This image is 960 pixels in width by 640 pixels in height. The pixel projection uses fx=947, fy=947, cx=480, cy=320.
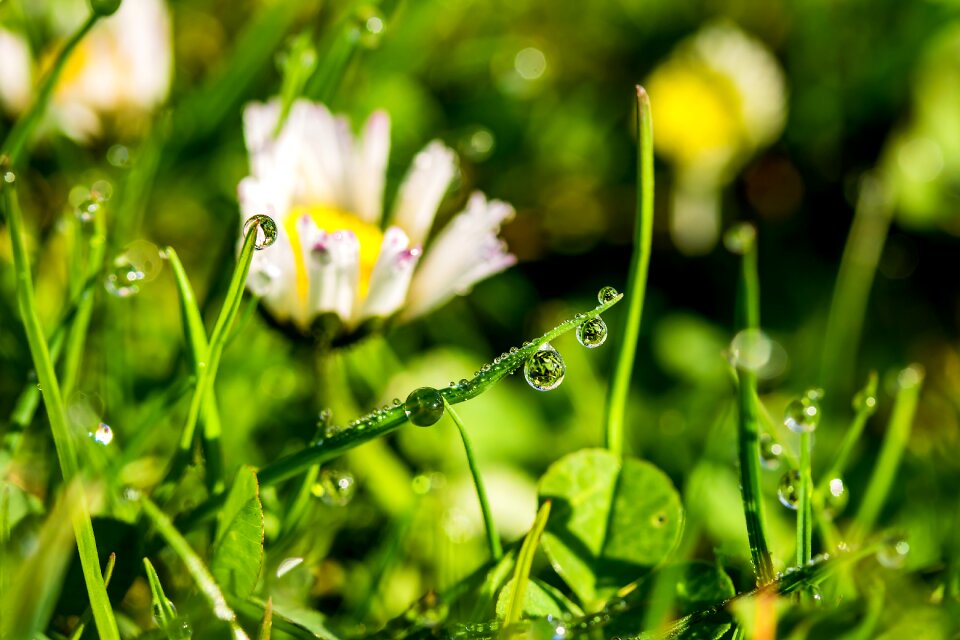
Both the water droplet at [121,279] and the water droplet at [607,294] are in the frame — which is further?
the water droplet at [121,279]

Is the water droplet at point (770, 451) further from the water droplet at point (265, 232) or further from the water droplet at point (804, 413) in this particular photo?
the water droplet at point (265, 232)

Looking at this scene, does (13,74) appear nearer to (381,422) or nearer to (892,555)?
(381,422)

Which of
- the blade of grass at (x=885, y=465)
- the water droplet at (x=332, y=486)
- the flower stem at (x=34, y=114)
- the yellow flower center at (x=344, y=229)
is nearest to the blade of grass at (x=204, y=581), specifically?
Result: the water droplet at (x=332, y=486)

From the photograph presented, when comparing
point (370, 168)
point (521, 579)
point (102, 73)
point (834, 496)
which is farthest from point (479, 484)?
point (102, 73)

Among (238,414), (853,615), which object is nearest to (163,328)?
(238,414)

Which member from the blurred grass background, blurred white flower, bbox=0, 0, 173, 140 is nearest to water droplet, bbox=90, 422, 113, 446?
the blurred grass background

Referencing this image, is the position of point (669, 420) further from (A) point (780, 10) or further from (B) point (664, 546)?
(A) point (780, 10)

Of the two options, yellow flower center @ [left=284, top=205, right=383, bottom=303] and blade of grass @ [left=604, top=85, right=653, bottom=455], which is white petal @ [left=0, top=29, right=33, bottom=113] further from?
blade of grass @ [left=604, top=85, right=653, bottom=455]
